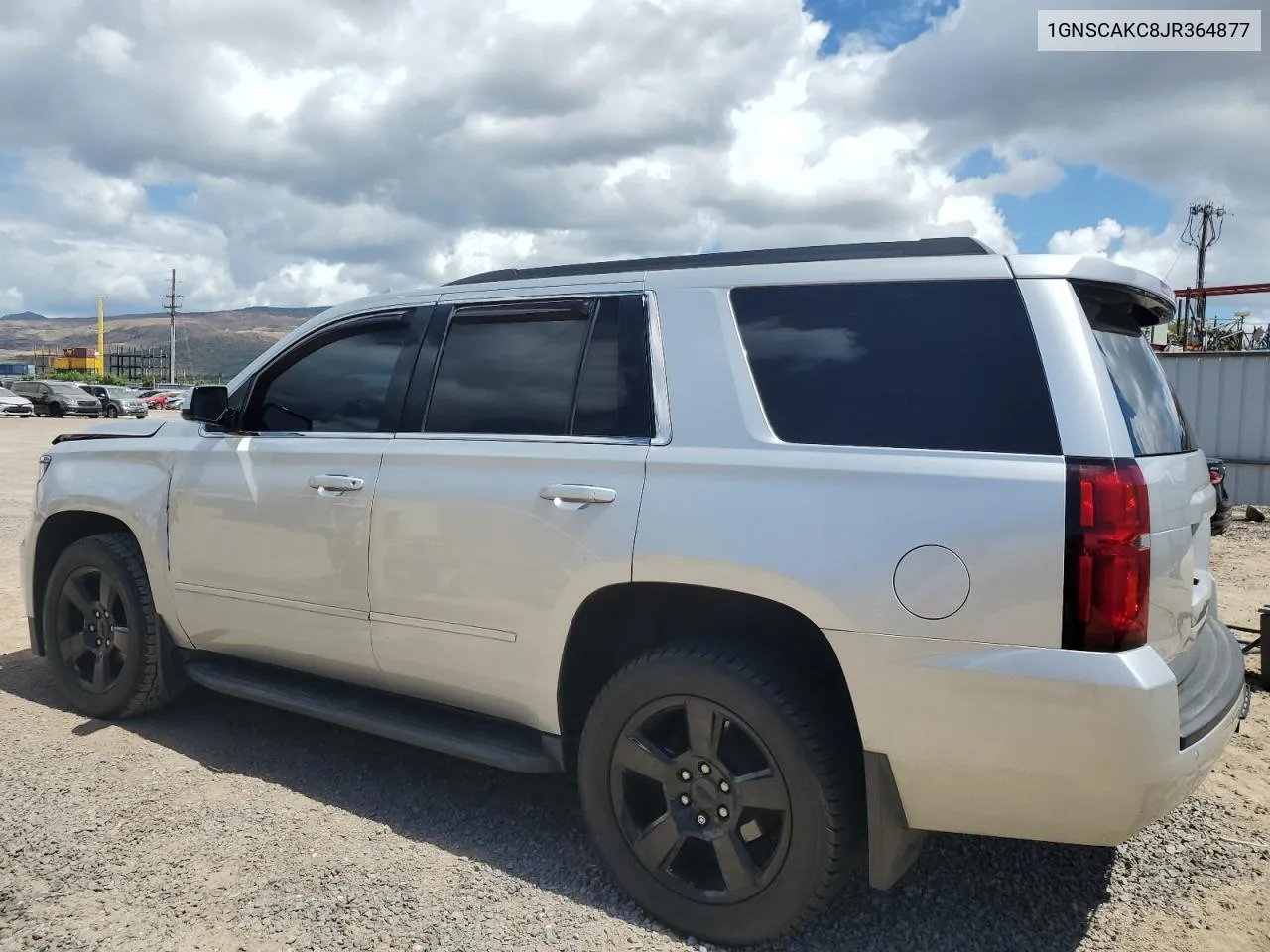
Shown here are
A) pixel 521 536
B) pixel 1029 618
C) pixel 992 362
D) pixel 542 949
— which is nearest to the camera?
pixel 1029 618

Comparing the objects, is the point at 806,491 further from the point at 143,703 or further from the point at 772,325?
the point at 143,703

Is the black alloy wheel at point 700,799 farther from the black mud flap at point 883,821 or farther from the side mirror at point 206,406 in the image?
the side mirror at point 206,406

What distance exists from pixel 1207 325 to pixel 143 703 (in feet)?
81.3

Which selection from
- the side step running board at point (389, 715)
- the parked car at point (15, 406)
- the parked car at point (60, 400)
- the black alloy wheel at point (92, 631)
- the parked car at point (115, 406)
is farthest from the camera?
the parked car at point (115, 406)

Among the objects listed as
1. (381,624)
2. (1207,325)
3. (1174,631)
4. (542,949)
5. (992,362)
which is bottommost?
(542,949)

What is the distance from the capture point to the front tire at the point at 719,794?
253 centimetres

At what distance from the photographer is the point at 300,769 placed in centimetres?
392

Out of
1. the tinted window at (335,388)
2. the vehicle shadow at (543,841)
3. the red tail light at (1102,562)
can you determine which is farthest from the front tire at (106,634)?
the red tail light at (1102,562)

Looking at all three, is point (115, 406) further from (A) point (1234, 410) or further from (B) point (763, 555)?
(B) point (763, 555)

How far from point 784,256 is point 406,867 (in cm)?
228

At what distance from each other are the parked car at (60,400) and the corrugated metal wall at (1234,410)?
3928 cm

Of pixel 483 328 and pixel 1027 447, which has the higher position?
pixel 483 328

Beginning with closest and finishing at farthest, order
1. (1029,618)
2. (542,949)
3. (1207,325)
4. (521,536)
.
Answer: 1. (1029,618)
2. (542,949)
3. (521,536)
4. (1207,325)

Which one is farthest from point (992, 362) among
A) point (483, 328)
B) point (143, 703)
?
point (143, 703)
